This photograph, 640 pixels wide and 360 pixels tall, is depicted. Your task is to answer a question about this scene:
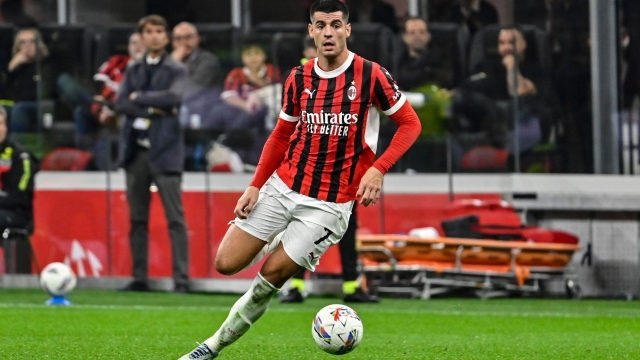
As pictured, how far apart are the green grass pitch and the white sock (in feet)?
2.36

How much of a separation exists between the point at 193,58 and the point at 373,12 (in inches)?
78.9

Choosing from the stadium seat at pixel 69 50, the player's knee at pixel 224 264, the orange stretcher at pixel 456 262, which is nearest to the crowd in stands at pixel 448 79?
the stadium seat at pixel 69 50

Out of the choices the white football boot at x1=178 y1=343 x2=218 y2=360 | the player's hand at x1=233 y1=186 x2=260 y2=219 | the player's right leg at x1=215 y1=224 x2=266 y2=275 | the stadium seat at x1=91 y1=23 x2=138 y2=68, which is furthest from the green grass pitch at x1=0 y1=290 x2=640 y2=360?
the stadium seat at x1=91 y1=23 x2=138 y2=68

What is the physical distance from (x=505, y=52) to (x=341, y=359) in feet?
22.6

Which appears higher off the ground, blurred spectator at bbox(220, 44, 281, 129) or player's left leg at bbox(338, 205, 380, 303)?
blurred spectator at bbox(220, 44, 281, 129)

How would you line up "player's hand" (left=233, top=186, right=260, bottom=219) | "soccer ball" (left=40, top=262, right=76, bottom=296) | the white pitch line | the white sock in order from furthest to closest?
"soccer ball" (left=40, top=262, right=76, bottom=296) → the white pitch line → "player's hand" (left=233, top=186, right=260, bottom=219) → the white sock

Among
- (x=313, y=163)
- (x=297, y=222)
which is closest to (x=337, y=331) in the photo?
(x=297, y=222)

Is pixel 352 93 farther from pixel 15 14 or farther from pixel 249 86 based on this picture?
pixel 15 14

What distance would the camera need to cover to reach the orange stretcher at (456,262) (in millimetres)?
12352

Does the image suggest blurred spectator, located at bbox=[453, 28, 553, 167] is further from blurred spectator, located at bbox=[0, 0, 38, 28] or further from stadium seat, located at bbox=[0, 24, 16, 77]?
stadium seat, located at bbox=[0, 24, 16, 77]

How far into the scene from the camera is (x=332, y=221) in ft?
22.3

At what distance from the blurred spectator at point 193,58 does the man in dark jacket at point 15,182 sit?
1.93 m

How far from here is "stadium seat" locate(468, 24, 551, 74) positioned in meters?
→ 13.6

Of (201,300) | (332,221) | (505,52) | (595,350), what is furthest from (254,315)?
(505,52)
